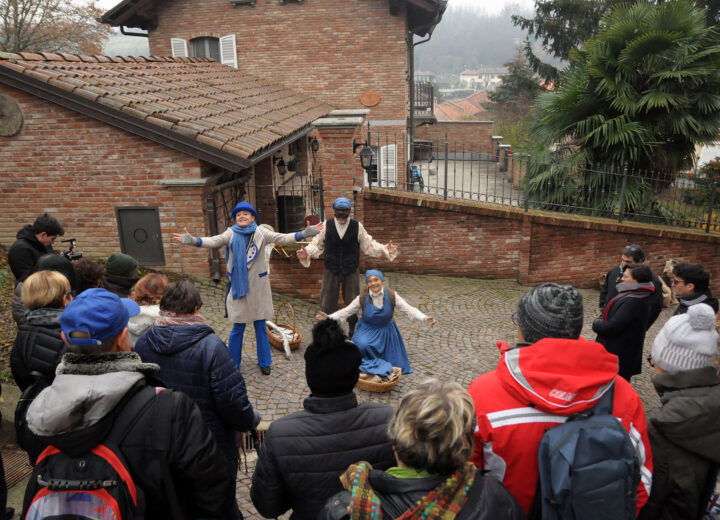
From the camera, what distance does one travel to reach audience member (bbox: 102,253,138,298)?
12.9 feet

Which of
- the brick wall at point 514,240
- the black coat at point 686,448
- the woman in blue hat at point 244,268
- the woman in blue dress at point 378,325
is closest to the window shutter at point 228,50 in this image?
the brick wall at point 514,240

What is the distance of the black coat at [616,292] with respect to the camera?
5027 millimetres

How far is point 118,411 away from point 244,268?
10.9ft

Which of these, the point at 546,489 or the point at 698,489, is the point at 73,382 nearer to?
the point at 546,489

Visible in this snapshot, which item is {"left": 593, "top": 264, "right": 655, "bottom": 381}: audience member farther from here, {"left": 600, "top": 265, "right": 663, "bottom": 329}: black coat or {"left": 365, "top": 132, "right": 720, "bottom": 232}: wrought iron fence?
{"left": 365, "top": 132, "right": 720, "bottom": 232}: wrought iron fence

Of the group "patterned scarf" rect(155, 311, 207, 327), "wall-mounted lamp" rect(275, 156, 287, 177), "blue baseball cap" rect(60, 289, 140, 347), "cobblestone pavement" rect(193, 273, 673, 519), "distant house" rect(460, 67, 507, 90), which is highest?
"distant house" rect(460, 67, 507, 90)

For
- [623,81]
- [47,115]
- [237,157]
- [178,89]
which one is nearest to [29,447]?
[237,157]

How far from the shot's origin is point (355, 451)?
2.16 meters

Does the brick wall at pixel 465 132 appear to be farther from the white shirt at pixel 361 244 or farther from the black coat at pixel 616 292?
the black coat at pixel 616 292

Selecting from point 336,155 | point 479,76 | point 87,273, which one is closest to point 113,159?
point 336,155

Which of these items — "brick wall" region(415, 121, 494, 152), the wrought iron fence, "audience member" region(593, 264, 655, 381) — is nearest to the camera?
A: "audience member" region(593, 264, 655, 381)

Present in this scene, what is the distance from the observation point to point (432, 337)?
24.1 feet

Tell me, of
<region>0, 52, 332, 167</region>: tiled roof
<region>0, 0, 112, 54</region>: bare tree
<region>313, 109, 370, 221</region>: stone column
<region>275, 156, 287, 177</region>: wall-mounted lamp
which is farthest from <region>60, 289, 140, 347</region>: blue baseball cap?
<region>0, 0, 112, 54</region>: bare tree

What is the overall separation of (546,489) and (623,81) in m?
9.71
